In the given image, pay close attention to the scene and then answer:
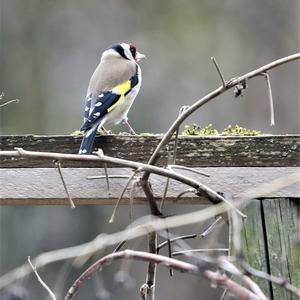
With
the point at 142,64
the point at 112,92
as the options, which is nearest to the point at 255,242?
the point at 112,92

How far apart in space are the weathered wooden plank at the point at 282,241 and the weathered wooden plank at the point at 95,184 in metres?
0.03

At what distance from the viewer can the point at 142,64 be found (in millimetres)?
8625

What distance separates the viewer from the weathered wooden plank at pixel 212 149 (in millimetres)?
2135

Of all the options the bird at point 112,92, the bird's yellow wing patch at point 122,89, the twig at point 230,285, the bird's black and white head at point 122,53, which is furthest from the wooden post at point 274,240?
the bird's black and white head at point 122,53

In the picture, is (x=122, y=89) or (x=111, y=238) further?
(x=122, y=89)

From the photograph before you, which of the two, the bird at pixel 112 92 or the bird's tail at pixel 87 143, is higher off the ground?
the bird at pixel 112 92

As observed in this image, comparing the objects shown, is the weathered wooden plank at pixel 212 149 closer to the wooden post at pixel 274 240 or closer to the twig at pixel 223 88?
the wooden post at pixel 274 240

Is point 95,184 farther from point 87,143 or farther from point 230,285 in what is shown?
point 230,285

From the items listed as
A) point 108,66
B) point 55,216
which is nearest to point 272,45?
point 55,216

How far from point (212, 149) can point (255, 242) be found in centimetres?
24

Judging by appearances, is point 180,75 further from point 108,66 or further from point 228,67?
point 108,66

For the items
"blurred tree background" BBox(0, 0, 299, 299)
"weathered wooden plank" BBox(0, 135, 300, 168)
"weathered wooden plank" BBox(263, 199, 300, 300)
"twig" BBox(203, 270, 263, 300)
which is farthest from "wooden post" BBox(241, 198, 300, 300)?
"blurred tree background" BBox(0, 0, 299, 299)

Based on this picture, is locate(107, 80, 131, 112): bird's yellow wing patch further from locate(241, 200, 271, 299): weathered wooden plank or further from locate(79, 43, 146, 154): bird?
locate(241, 200, 271, 299): weathered wooden plank

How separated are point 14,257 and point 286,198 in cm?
651
